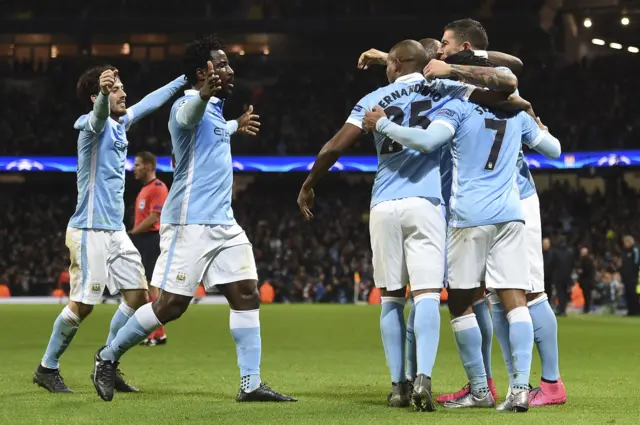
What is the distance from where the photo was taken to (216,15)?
46.4 m

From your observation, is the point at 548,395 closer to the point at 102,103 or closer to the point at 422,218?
the point at 422,218

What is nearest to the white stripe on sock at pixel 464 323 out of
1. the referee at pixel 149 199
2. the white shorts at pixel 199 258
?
the white shorts at pixel 199 258

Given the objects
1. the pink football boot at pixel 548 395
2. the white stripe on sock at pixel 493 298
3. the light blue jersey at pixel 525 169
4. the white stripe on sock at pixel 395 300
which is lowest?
the pink football boot at pixel 548 395

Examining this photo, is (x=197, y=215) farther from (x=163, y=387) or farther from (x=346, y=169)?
(x=346, y=169)

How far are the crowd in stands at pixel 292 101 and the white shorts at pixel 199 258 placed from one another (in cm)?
3004

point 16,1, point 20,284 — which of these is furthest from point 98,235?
point 16,1

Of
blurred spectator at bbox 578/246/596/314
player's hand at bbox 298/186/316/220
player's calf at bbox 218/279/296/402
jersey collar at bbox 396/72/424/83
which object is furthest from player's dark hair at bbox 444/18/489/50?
blurred spectator at bbox 578/246/596/314

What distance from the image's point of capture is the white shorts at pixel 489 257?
23.1ft

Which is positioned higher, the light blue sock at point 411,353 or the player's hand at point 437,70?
the player's hand at point 437,70

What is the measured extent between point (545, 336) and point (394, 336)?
1.17 meters

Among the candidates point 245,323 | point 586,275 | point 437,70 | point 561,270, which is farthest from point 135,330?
point 586,275

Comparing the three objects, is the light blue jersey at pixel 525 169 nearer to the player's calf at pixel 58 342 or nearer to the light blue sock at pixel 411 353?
the light blue sock at pixel 411 353

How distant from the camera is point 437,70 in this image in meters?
6.90

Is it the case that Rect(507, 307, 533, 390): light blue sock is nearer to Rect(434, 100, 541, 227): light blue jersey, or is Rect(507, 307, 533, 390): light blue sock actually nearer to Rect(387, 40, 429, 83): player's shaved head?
Rect(434, 100, 541, 227): light blue jersey
